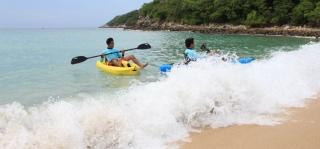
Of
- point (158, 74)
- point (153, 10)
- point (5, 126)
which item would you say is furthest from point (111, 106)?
point (153, 10)

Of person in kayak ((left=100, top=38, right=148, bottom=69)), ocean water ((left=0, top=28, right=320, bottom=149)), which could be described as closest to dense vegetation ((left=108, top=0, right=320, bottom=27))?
person in kayak ((left=100, top=38, right=148, bottom=69))

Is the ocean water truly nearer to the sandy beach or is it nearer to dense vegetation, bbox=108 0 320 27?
the sandy beach

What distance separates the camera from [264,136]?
368cm

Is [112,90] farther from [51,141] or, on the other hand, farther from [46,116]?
[51,141]

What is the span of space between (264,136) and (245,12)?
56835 mm

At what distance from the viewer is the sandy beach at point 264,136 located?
3418 millimetres

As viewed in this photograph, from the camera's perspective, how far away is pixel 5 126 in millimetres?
3566

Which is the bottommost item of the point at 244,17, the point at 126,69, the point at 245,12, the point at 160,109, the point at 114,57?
the point at 126,69

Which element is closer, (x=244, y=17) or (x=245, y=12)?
(x=245, y=12)

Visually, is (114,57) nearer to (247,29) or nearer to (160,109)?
(160,109)

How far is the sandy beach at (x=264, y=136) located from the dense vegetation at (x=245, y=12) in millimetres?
43232

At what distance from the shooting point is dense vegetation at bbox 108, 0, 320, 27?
45.0m

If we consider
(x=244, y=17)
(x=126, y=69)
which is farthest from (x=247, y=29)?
(x=126, y=69)

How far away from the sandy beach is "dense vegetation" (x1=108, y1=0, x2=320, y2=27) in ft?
142
